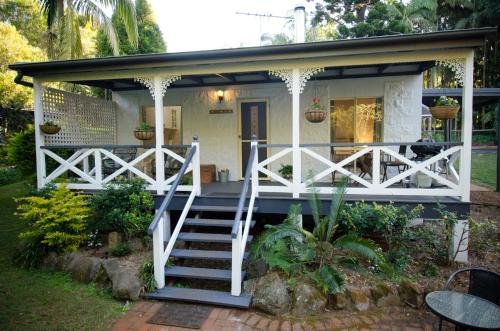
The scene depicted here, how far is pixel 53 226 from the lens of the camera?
5.00 m

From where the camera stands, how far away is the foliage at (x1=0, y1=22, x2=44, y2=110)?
15211 mm

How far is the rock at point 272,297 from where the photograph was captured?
12.7 ft

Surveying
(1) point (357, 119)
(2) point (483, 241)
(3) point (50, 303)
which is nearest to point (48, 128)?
(3) point (50, 303)

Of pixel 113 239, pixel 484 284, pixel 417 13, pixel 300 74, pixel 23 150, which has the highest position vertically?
pixel 417 13

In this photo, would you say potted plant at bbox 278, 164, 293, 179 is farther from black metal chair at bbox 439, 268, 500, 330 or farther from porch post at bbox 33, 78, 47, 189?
porch post at bbox 33, 78, 47, 189

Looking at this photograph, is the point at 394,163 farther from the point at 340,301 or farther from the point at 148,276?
the point at 148,276

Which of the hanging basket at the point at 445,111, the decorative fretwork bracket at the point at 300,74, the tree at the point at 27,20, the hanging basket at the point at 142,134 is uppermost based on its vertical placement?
the tree at the point at 27,20

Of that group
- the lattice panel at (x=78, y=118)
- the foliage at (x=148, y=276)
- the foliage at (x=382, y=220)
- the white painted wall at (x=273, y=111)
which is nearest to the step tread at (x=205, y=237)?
the foliage at (x=148, y=276)

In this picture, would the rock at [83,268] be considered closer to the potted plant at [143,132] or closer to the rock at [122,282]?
the rock at [122,282]

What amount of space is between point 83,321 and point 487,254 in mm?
5794

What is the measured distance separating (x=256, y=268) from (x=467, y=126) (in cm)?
376

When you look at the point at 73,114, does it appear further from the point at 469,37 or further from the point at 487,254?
the point at 487,254

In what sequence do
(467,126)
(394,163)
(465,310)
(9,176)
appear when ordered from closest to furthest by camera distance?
(465,310), (467,126), (394,163), (9,176)

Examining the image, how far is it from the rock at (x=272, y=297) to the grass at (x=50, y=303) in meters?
1.65
